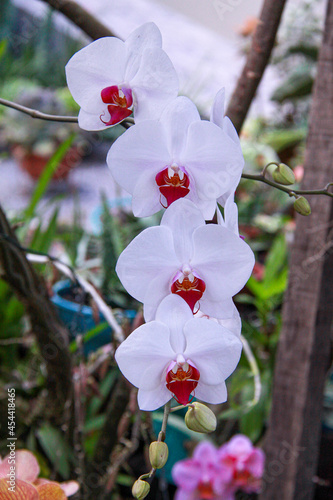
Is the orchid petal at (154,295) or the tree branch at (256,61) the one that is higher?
the tree branch at (256,61)

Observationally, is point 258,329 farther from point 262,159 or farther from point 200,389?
point 200,389

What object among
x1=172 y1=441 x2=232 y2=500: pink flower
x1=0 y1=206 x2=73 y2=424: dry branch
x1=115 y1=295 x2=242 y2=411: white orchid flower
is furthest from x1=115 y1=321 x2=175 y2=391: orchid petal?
x1=172 y1=441 x2=232 y2=500: pink flower

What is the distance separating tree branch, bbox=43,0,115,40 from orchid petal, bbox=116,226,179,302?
33 centimetres

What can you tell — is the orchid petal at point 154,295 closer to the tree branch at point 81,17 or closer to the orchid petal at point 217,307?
the orchid petal at point 217,307

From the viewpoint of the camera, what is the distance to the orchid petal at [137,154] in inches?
9.7

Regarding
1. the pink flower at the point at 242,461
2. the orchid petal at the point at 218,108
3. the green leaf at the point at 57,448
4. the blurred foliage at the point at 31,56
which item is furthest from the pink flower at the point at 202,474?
the blurred foliage at the point at 31,56

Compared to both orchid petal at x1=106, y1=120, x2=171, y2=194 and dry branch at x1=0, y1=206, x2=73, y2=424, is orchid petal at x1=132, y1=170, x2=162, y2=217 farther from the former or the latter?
dry branch at x1=0, y1=206, x2=73, y2=424

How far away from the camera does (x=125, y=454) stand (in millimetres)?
525

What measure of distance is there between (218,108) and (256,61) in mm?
269

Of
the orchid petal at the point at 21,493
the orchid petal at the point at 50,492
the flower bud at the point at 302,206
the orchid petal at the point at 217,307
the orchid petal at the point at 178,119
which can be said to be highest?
the orchid petal at the point at 178,119

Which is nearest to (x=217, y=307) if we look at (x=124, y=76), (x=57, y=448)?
(x=124, y=76)

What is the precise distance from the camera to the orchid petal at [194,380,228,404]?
0.84 ft

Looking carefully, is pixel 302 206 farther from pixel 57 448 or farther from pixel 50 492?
pixel 57 448

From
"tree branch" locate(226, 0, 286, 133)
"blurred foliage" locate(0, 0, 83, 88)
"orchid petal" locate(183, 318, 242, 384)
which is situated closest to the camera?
"orchid petal" locate(183, 318, 242, 384)
